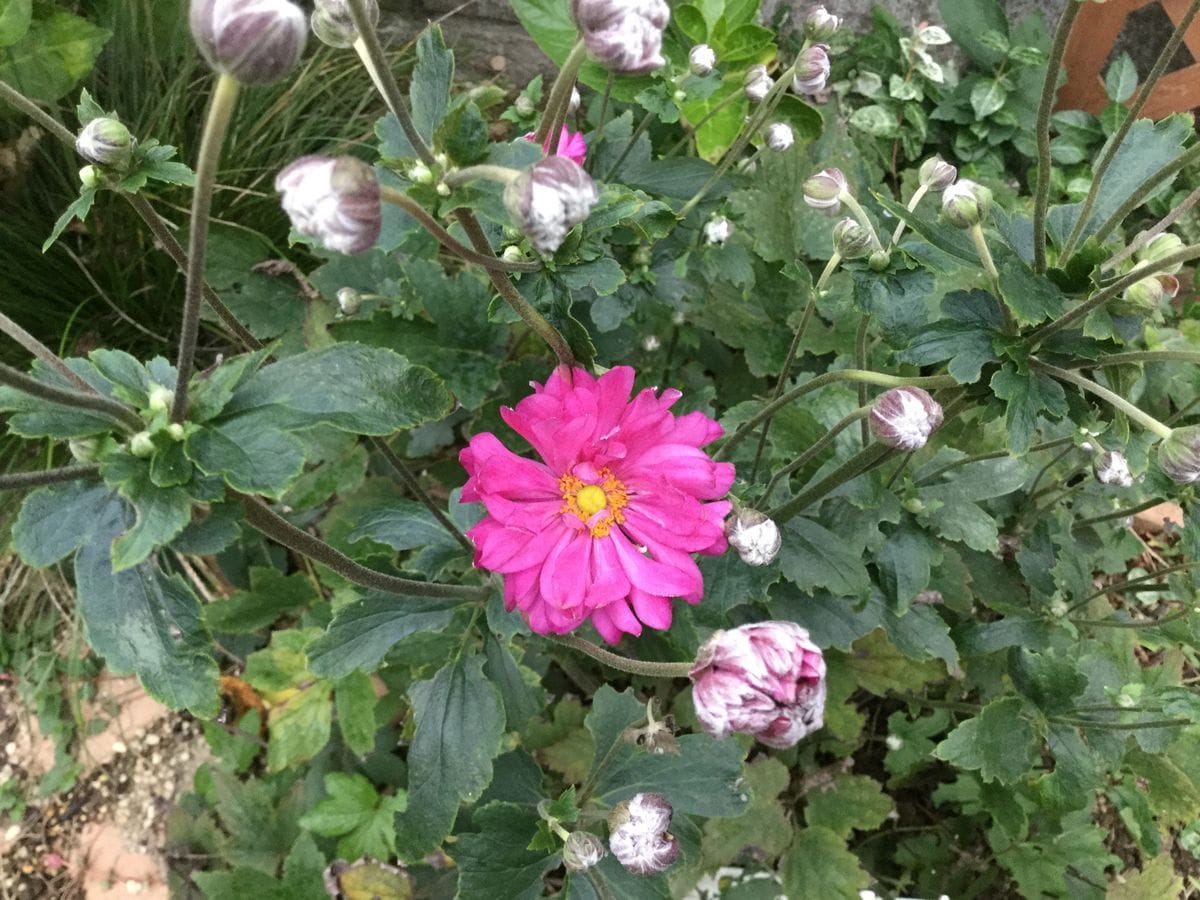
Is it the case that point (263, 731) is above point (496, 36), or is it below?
below

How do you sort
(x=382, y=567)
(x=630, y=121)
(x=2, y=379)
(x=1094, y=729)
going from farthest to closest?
(x=630, y=121)
(x=1094, y=729)
(x=382, y=567)
(x=2, y=379)

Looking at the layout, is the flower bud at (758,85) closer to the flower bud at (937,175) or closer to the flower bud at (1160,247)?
the flower bud at (937,175)

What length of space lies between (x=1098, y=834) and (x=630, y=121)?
170cm

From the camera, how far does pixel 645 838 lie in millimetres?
1073

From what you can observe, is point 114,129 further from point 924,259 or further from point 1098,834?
point 1098,834

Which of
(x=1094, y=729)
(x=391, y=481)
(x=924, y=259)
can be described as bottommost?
(x=391, y=481)

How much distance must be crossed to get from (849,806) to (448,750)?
38.4 inches

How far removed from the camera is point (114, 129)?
39.6 inches

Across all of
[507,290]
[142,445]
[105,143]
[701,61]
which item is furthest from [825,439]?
[105,143]

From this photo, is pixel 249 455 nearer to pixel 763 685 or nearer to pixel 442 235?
pixel 442 235

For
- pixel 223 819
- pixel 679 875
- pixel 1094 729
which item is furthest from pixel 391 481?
pixel 1094 729

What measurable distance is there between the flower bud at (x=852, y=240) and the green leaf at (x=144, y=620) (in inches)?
34.2

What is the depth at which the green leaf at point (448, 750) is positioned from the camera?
125 cm

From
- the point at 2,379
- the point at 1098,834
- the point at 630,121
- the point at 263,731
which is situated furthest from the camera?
the point at 263,731
